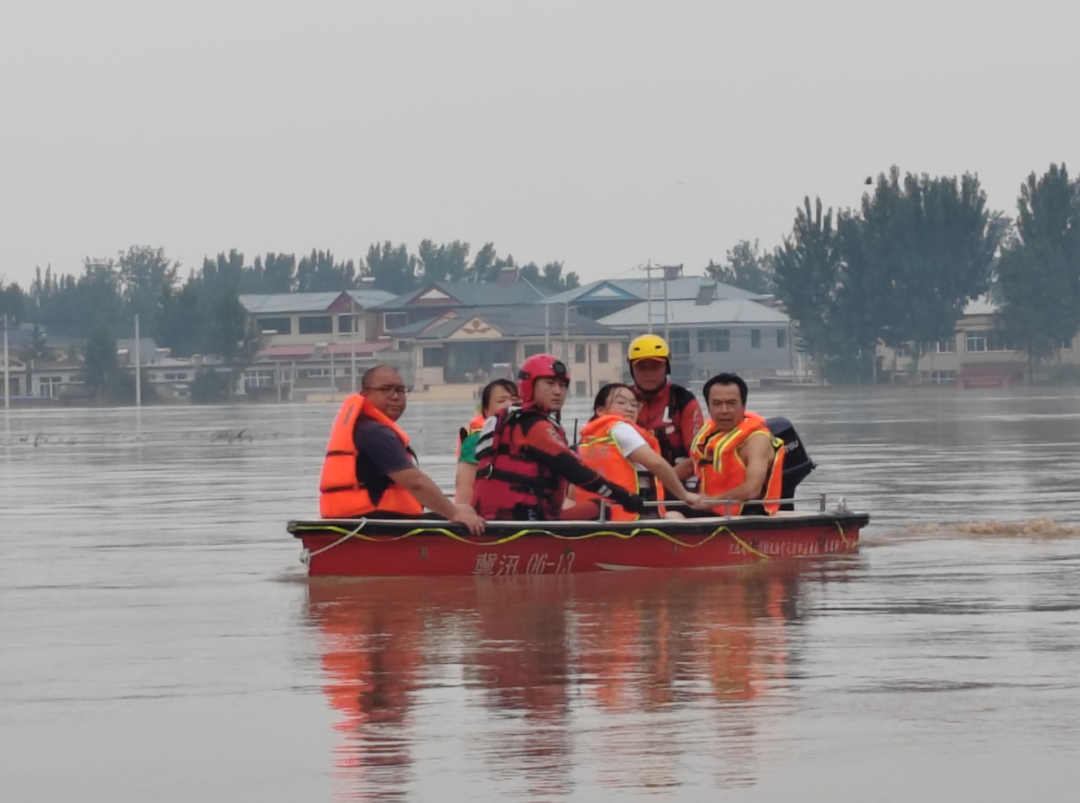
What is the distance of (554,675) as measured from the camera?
361 inches

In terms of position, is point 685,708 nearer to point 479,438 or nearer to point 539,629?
point 539,629

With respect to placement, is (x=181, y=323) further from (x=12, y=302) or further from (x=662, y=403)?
(x=662, y=403)

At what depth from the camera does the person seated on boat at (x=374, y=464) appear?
13039 millimetres

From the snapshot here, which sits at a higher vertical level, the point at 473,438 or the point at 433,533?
the point at 473,438

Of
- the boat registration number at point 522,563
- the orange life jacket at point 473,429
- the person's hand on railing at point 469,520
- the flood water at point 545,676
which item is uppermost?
the orange life jacket at point 473,429

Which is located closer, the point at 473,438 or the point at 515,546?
the point at 515,546

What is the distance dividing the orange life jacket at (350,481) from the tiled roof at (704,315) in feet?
440

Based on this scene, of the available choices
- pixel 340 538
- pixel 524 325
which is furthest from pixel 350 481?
pixel 524 325

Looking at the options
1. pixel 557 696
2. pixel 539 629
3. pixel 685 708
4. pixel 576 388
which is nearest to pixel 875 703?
pixel 685 708

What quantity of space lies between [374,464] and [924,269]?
358ft

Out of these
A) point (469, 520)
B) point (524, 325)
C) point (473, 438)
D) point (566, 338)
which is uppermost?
point (524, 325)

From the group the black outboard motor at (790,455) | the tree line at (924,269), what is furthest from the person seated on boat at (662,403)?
the tree line at (924,269)

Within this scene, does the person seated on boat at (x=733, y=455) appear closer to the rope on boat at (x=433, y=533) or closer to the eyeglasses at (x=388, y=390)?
the rope on boat at (x=433, y=533)

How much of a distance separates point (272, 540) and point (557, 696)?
9340 mm
